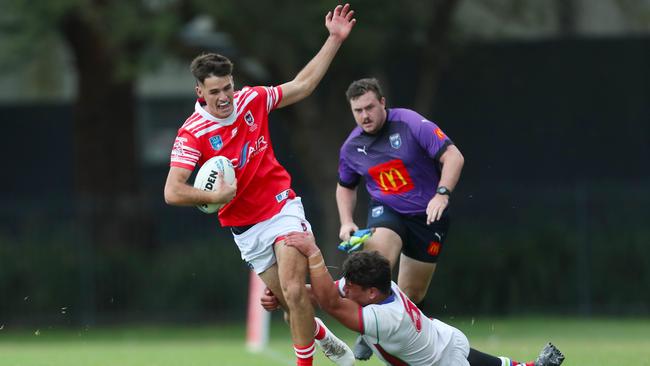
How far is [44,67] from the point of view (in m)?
27.5

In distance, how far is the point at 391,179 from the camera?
34.9 feet

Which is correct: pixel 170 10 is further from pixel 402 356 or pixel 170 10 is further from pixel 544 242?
pixel 402 356

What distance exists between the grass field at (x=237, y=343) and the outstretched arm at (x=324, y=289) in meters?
2.50

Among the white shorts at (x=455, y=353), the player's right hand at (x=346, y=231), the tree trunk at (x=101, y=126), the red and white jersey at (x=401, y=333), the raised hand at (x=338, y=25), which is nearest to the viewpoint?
the red and white jersey at (x=401, y=333)

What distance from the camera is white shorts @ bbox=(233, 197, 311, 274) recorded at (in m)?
9.22

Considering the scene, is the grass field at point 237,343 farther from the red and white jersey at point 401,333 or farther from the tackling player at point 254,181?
the red and white jersey at point 401,333

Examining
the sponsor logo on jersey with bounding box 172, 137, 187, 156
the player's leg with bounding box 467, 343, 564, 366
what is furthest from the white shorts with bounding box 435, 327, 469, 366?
the sponsor logo on jersey with bounding box 172, 137, 187, 156

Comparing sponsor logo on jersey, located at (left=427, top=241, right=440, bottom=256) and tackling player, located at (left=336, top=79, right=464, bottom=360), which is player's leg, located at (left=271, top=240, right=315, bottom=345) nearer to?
tackling player, located at (left=336, top=79, right=464, bottom=360)

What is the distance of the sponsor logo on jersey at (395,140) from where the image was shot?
10500 millimetres

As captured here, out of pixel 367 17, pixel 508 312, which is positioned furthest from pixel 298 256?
pixel 508 312

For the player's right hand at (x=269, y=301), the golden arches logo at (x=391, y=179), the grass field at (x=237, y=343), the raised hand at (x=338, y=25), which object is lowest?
the grass field at (x=237, y=343)

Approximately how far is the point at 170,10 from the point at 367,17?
3.19 m

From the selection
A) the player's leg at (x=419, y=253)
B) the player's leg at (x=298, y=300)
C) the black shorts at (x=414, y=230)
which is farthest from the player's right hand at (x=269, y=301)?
the player's leg at (x=419, y=253)

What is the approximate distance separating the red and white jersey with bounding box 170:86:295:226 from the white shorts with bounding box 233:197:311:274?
0.18 ft
